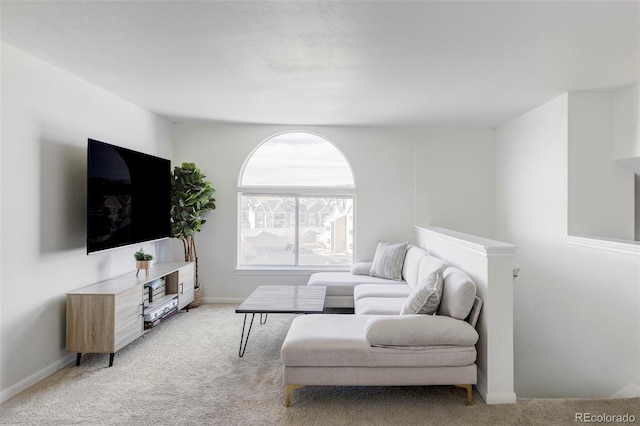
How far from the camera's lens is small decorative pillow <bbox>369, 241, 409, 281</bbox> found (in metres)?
4.82

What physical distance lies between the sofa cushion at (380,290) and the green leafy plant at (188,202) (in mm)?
2217

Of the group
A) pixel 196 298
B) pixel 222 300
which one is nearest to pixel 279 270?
pixel 222 300

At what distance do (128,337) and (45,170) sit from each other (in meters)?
1.54

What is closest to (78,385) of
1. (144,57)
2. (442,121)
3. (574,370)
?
(144,57)

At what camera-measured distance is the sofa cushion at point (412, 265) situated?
13.8 feet

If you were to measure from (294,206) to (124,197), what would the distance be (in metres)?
2.44

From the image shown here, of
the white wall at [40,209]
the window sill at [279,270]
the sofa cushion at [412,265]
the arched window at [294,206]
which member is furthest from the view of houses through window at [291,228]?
the white wall at [40,209]

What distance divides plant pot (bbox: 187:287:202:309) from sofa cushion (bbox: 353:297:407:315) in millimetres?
2360

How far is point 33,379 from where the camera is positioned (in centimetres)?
297

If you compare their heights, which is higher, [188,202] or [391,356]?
[188,202]

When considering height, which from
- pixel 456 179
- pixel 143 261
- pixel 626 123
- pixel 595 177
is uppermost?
pixel 626 123

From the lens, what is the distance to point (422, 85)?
3.65m

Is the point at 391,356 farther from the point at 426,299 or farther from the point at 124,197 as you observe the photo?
the point at 124,197

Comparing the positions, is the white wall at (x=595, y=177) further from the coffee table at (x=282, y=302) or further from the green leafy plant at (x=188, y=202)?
the green leafy plant at (x=188, y=202)
